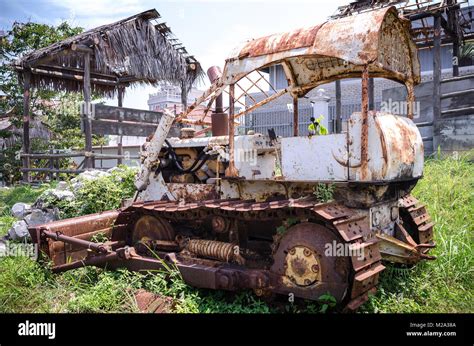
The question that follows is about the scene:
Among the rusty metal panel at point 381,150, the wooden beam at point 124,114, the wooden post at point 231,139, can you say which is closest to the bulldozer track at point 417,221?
the rusty metal panel at point 381,150

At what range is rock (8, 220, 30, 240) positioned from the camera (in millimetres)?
7141

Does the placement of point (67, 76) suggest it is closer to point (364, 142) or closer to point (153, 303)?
point (153, 303)

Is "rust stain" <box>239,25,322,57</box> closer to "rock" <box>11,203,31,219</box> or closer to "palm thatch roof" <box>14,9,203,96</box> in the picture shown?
"rock" <box>11,203,31,219</box>

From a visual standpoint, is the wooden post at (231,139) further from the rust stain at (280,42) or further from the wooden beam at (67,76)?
the wooden beam at (67,76)

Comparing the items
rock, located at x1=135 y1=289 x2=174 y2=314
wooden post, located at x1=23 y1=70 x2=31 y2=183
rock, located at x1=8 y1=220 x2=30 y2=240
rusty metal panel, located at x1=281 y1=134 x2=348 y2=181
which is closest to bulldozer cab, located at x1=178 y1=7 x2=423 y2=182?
rusty metal panel, located at x1=281 y1=134 x2=348 y2=181

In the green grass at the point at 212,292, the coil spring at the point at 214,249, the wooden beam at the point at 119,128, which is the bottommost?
the green grass at the point at 212,292

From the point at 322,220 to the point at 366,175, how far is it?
2.00 feet

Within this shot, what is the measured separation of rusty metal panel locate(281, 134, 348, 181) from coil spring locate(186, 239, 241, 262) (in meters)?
1.04

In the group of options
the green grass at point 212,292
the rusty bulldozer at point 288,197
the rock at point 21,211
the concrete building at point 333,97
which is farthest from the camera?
the concrete building at point 333,97

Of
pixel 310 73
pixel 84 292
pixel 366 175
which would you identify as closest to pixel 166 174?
pixel 84 292

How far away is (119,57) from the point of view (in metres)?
10.5

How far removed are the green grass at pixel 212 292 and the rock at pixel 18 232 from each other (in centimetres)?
110

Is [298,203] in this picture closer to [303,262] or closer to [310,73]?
[303,262]

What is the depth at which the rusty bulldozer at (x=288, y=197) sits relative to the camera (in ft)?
12.9
